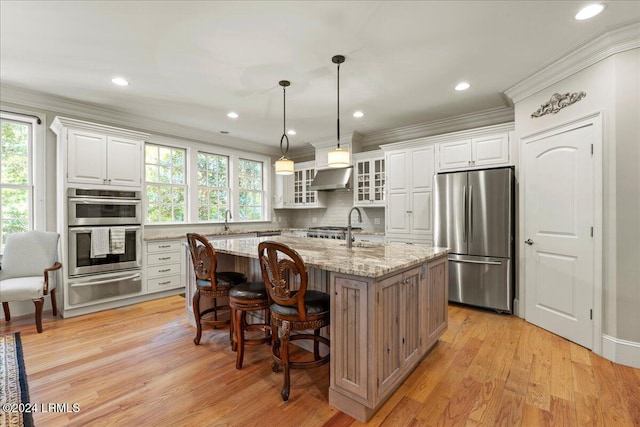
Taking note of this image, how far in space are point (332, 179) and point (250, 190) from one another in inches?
71.2

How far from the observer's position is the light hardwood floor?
5.94 feet

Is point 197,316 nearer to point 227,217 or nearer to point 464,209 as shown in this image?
point 227,217

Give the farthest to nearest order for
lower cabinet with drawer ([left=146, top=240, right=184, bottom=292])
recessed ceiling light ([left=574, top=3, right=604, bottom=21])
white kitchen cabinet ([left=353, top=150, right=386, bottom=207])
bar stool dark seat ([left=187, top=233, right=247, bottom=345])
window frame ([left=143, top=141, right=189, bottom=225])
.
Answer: white kitchen cabinet ([left=353, top=150, right=386, bottom=207]) < window frame ([left=143, top=141, right=189, bottom=225]) < lower cabinet with drawer ([left=146, top=240, right=184, bottom=292]) < bar stool dark seat ([left=187, top=233, right=247, bottom=345]) < recessed ceiling light ([left=574, top=3, right=604, bottom=21])

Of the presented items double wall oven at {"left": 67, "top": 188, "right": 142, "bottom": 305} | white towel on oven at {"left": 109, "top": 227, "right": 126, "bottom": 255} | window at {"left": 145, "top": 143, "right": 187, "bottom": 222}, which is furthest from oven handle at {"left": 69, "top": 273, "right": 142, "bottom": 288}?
window at {"left": 145, "top": 143, "right": 187, "bottom": 222}

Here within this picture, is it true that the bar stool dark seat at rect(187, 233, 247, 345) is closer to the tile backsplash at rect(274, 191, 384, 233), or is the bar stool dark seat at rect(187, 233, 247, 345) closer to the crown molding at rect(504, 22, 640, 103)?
the tile backsplash at rect(274, 191, 384, 233)

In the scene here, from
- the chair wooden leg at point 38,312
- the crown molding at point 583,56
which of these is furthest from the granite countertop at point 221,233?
the crown molding at point 583,56

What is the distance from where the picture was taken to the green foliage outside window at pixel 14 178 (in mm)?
3557

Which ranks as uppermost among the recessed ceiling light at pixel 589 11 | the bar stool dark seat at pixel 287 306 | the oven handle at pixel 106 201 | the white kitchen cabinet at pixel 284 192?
the recessed ceiling light at pixel 589 11

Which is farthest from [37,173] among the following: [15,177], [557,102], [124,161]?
[557,102]

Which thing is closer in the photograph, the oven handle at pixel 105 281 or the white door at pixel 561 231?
the white door at pixel 561 231

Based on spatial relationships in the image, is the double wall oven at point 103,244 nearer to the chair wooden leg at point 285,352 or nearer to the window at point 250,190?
the window at point 250,190

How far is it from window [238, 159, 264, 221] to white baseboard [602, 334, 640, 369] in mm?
5481

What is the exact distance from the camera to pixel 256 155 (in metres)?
6.29

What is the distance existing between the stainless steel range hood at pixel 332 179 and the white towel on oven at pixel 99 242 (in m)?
3.41
